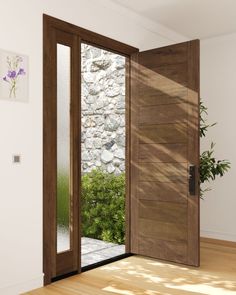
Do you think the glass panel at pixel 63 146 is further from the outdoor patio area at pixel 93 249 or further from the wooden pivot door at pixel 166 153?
the wooden pivot door at pixel 166 153

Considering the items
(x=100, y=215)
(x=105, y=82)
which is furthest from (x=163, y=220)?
(x=105, y=82)

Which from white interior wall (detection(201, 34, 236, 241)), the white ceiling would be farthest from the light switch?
white interior wall (detection(201, 34, 236, 241))

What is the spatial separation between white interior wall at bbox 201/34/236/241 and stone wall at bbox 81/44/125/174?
1260 mm

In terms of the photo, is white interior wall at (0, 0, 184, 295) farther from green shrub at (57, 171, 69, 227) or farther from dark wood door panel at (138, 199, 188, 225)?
dark wood door panel at (138, 199, 188, 225)

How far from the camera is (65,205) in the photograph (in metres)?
3.62

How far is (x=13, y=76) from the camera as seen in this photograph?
315cm

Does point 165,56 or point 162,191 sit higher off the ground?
point 165,56

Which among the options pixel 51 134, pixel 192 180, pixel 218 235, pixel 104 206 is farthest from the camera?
pixel 104 206

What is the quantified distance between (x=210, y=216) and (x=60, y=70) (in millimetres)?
3140

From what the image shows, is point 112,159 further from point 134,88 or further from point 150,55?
point 150,55

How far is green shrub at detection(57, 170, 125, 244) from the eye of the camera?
205 inches

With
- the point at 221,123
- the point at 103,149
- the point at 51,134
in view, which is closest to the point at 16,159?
the point at 51,134

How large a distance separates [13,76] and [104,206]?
2.75m

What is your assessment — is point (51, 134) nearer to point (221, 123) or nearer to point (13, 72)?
point (13, 72)
